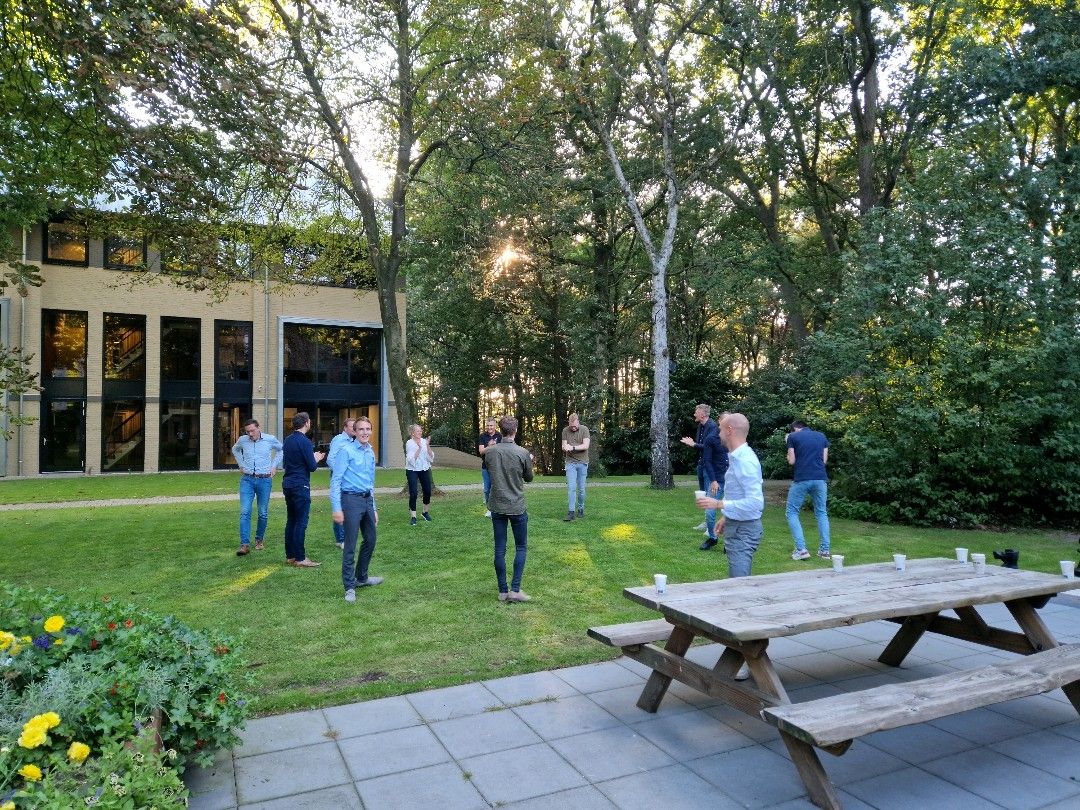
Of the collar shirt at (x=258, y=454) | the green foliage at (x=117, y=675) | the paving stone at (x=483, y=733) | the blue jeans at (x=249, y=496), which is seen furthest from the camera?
the blue jeans at (x=249, y=496)

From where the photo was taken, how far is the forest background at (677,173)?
743 centimetres

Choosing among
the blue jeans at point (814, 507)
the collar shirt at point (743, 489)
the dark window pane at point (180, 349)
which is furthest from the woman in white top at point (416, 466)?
the dark window pane at point (180, 349)

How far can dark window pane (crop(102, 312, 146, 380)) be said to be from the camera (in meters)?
24.2

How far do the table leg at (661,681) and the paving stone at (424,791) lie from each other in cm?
133

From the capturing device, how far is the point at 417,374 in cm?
3962

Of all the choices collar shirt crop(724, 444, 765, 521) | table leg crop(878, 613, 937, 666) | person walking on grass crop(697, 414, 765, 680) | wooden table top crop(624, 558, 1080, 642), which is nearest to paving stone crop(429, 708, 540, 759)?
wooden table top crop(624, 558, 1080, 642)

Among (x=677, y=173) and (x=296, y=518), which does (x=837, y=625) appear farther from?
(x=677, y=173)

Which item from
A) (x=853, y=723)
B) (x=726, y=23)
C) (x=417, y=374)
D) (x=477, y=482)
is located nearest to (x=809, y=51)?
(x=726, y=23)

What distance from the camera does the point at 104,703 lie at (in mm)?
3027

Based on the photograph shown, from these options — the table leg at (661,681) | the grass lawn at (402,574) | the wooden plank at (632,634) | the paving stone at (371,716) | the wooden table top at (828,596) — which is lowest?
the grass lawn at (402,574)

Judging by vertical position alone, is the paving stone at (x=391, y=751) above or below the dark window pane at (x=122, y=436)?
below

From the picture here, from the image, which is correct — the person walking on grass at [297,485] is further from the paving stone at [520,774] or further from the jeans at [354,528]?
the paving stone at [520,774]

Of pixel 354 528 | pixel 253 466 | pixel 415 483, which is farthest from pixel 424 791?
pixel 415 483

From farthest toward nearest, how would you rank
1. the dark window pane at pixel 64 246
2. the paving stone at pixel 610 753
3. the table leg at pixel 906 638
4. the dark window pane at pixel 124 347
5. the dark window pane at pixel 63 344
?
the dark window pane at pixel 124 347 < the dark window pane at pixel 63 344 < the dark window pane at pixel 64 246 < the table leg at pixel 906 638 < the paving stone at pixel 610 753
